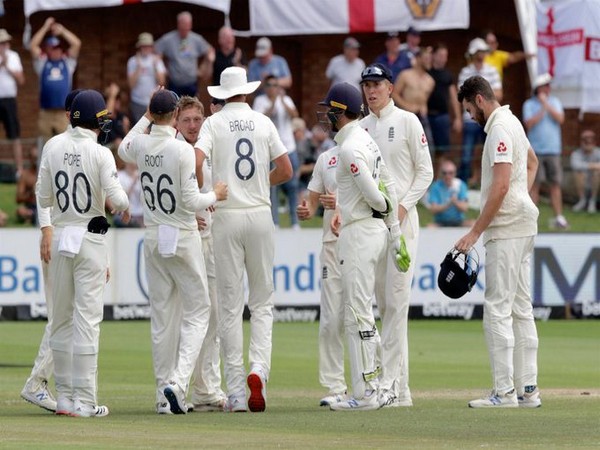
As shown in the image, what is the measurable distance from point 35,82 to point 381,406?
20.8 meters

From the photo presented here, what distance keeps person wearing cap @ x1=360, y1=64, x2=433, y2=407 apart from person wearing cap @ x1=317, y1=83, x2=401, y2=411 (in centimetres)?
39

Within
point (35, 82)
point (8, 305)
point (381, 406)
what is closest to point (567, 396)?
point (381, 406)

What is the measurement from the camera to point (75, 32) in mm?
32062

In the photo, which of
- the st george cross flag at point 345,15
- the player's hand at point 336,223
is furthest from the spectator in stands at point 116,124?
the player's hand at point 336,223

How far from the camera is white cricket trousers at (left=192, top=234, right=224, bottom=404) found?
1260cm

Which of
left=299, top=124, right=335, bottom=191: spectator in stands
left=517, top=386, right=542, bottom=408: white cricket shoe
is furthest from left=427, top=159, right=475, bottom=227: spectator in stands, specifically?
left=517, top=386, right=542, bottom=408: white cricket shoe

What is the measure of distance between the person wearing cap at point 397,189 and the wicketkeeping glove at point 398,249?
34 cm

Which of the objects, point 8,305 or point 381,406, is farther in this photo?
point 8,305

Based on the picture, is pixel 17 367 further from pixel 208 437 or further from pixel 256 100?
pixel 256 100

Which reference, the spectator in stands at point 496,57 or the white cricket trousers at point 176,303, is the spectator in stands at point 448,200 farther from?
the white cricket trousers at point 176,303

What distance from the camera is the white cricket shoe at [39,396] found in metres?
12.3

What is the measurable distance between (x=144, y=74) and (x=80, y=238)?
13895 mm

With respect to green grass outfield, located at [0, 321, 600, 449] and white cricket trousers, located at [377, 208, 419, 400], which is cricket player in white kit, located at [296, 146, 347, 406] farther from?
white cricket trousers, located at [377, 208, 419, 400]

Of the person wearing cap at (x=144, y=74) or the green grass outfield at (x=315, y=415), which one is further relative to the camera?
the person wearing cap at (x=144, y=74)
